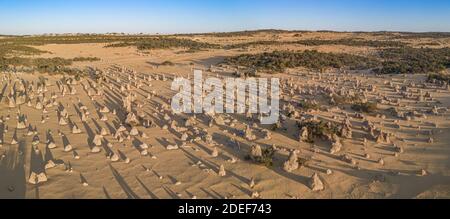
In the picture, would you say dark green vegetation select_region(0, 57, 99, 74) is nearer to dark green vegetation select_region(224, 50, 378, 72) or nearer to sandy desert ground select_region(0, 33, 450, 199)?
sandy desert ground select_region(0, 33, 450, 199)

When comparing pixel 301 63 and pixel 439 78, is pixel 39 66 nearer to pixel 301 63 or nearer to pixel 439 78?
pixel 301 63

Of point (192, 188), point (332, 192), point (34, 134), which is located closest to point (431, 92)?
point (332, 192)

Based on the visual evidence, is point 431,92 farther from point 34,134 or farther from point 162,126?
point 34,134

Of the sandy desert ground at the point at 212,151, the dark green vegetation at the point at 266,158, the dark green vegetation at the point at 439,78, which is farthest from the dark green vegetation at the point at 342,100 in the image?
the dark green vegetation at the point at 439,78

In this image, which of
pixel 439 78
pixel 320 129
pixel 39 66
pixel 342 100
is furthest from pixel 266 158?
pixel 39 66

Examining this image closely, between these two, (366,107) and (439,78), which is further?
(439,78)

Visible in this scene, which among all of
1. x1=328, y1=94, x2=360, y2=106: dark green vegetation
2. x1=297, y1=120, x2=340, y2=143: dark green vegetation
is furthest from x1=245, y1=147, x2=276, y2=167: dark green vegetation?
x1=328, y1=94, x2=360, y2=106: dark green vegetation
